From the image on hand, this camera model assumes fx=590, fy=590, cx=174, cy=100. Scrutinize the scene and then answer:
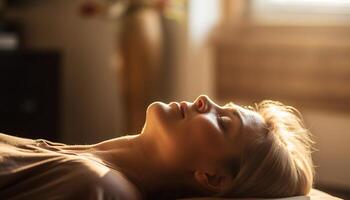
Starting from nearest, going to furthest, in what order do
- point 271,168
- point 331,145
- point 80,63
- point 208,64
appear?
point 271,168 → point 331,145 → point 208,64 → point 80,63

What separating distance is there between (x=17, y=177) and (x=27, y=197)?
0.05 m

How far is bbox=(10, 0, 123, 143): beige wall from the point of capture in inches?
143

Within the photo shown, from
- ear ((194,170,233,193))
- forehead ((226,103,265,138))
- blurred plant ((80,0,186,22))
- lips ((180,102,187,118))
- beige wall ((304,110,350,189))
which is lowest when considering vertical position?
beige wall ((304,110,350,189))

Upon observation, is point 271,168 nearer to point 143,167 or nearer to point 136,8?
point 143,167

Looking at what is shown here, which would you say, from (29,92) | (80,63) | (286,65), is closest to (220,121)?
(286,65)

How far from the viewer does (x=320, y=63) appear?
2924 millimetres

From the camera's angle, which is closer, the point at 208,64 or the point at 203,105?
the point at 203,105

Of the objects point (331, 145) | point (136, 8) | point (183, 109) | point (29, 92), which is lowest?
point (331, 145)

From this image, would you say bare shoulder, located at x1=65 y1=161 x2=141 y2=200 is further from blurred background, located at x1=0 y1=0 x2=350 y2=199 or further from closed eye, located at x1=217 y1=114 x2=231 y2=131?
blurred background, located at x1=0 y1=0 x2=350 y2=199

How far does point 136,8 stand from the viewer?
3.18 m

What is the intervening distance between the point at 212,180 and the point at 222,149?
79 millimetres

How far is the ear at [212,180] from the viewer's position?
1313 millimetres

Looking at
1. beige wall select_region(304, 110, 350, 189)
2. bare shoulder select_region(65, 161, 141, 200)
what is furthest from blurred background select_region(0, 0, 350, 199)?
bare shoulder select_region(65, 161, 141, 200)

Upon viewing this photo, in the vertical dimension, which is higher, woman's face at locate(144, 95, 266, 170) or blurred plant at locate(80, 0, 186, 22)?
blurred plant at locate(80, 0, 186, 22)
